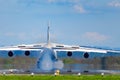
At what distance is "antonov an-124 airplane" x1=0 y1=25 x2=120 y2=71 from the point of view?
259 ft

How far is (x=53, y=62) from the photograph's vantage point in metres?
79.1

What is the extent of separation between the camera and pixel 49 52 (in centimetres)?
8138

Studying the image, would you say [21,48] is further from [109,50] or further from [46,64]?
[109,50]

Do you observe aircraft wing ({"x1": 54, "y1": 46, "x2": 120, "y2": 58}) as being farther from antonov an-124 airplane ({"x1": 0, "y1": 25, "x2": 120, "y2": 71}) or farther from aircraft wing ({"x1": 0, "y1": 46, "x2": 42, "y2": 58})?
aircraft wing ({"x1": 0, "y1": 46, "x2": 42, "y2": 58})

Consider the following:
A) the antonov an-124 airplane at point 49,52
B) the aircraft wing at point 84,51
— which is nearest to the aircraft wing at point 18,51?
the antonov an-124 airplane at point 49,52

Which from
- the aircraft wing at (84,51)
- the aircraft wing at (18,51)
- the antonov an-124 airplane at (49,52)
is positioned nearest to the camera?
the antonov an-124 airplane at (49,52)

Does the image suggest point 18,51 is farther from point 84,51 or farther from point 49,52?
point 84,51

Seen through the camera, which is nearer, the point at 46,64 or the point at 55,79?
the point at 55,79

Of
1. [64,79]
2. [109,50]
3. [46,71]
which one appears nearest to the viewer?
[64,79]

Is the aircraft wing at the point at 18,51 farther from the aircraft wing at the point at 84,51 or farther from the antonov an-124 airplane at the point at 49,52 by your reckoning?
the aircraft wing at the point at 84,51

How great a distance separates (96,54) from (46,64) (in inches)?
439

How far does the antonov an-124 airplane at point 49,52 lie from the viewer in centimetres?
7894

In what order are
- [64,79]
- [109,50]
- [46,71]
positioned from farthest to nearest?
[109,50] < [46,71] < [64,79]

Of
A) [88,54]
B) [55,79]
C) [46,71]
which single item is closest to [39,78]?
[55,79]
